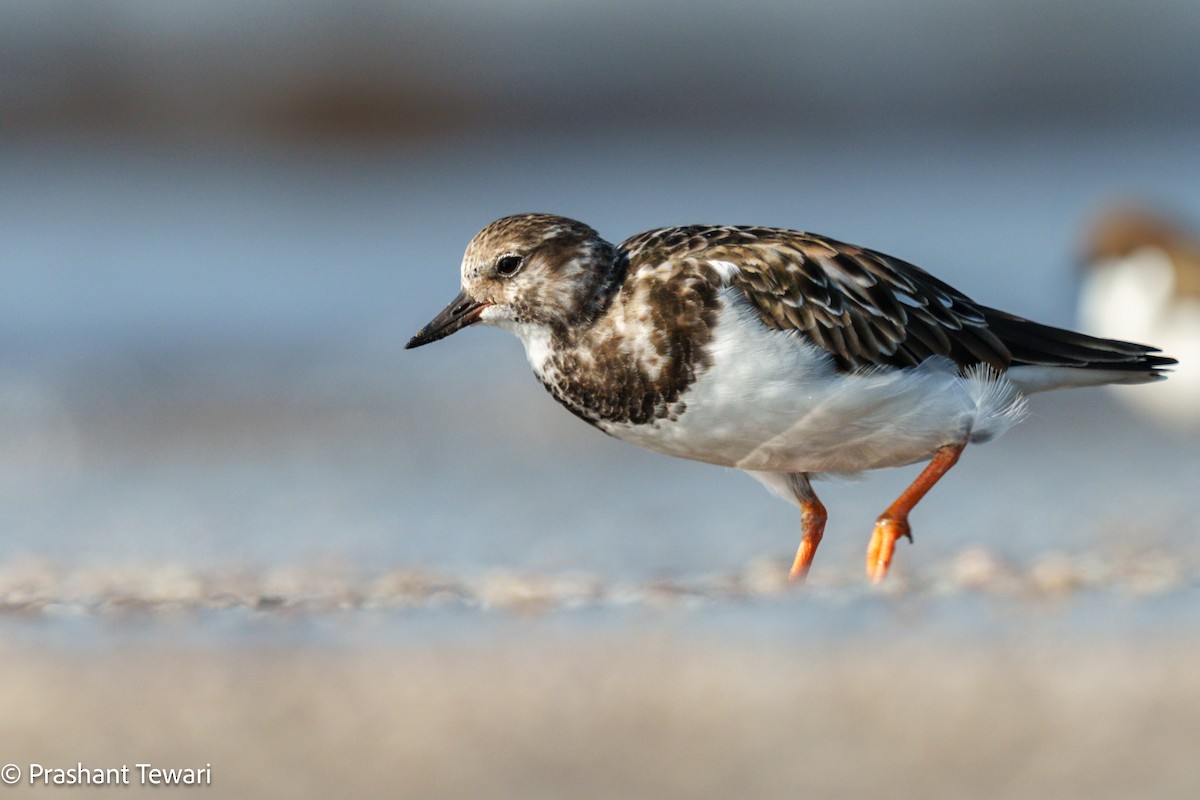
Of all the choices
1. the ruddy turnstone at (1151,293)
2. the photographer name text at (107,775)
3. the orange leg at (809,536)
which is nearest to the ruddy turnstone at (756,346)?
the orange leg at (809,536)

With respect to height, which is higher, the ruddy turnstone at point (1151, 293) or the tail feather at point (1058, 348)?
the ruddy turnstone at point (1151, 293)

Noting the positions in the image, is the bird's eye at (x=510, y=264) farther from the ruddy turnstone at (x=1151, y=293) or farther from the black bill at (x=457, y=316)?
the ruddy turnstone at (x=1151, y=293)

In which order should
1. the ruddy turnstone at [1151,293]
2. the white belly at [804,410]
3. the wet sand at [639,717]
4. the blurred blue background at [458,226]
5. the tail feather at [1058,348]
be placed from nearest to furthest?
the wet sand at [639,717] → the white belly at [804,410] → the tail feather at [1058,348] → the blurred blue background at [458,226] → the ruddy turnstone at [1151,293]

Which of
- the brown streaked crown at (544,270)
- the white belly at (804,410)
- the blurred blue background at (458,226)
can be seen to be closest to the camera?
the white belly at (804,410)

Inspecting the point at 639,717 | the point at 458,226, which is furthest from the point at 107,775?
the point at 458,226

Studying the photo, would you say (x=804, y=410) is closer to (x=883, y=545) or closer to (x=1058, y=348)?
(x=883, y=545)

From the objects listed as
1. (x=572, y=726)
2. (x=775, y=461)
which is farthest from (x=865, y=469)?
(x=572, y=726)

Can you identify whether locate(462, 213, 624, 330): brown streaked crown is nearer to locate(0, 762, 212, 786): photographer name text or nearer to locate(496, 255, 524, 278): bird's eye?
locate(496, 255, 524, 278): bird's eye

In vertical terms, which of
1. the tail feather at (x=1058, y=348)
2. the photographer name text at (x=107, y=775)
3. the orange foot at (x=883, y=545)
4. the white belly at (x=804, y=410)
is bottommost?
the photographer name text at (x=107, y=775)
